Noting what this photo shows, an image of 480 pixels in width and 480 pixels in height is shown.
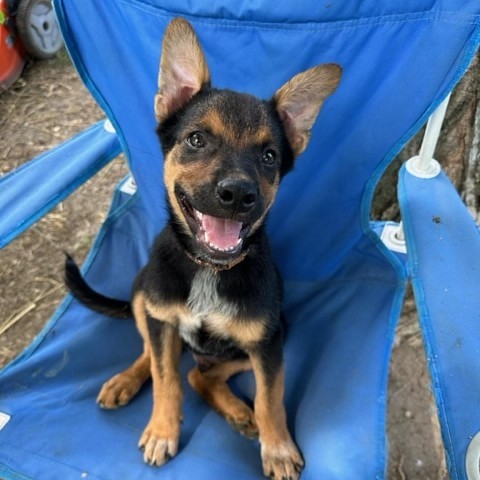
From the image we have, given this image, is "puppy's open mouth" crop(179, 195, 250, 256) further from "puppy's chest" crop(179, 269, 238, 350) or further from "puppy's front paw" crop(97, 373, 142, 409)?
"puppy's front paw" crop(97, 373, 142, 409)

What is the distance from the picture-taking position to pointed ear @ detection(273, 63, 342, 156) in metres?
1.74

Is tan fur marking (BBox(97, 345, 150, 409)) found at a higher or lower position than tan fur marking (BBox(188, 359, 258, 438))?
higher

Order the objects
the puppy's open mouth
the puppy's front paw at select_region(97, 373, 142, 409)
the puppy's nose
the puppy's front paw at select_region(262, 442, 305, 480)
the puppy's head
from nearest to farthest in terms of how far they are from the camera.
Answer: the puppy's nose, the puppy's head, the puppy's open mouth, the puppy's front paw at select_region(262, 442, 305, 480), the puppy's front paw at select_region(97, 373, 142, 409)

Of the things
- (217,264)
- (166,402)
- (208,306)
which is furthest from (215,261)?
(166,402)

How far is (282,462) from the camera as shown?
185 centimetres

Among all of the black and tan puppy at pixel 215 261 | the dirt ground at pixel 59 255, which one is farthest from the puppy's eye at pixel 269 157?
the dirt ground at pixel 59 255

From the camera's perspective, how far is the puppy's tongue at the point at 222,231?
1.74 m

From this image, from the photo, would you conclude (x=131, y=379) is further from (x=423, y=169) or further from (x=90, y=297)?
(x=423, y=169)

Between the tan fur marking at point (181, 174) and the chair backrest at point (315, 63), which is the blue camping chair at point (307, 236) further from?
the tan fur marking at point (181, 174)

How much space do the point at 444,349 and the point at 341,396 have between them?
22.6 inches

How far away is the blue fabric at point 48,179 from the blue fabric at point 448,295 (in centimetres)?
127

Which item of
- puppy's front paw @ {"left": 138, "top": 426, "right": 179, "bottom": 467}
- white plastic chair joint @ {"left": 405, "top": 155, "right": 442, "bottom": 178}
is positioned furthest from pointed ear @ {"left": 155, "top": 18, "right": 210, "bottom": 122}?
puppy's front paw @ {"left": 138, "top": 426, "right": 179, "bottom": 467}

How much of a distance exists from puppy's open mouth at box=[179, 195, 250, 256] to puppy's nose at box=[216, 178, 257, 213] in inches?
7.0

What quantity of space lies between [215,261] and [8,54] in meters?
3.89
